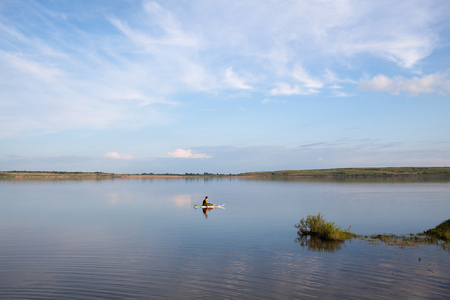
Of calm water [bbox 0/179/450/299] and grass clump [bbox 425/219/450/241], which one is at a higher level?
grass clump [bbox 425/219/450/241]

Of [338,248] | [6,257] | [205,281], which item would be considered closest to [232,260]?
[205,281]

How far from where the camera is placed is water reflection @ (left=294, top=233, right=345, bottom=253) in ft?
64.0

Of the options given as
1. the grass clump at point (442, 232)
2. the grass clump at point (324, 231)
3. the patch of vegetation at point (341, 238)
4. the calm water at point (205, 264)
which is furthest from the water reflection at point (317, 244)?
the grass clump at point (442, 232)

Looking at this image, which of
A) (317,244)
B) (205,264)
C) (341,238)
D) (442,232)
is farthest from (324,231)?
(205,264)

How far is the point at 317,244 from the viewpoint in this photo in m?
20.9

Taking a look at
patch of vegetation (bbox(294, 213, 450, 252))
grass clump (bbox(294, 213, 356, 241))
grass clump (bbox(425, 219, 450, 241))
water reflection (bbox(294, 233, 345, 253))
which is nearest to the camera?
water reflection (bbox(294, 233, 345, 253))

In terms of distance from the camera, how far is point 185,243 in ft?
70.7

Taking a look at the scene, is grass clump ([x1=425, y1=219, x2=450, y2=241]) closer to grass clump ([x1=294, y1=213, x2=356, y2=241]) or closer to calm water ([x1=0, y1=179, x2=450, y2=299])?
calm water ([x1=0, y1=179, x2=450, y2=299])

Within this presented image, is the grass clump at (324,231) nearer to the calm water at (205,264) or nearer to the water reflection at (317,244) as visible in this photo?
the water reflection at (317,244)

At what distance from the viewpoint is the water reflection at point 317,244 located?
768 inches

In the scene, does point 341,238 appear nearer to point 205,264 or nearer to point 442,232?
Result: point 442,232

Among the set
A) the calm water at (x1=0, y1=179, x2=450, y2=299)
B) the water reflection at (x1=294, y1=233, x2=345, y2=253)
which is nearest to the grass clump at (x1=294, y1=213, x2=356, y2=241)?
the water reflection at (x1=294, y1=233, x2=345, y2=253)

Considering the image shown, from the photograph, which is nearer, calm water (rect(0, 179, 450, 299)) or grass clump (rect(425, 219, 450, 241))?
calm water (rect(0, 179, 450, 299))

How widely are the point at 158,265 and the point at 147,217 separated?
19.5m
